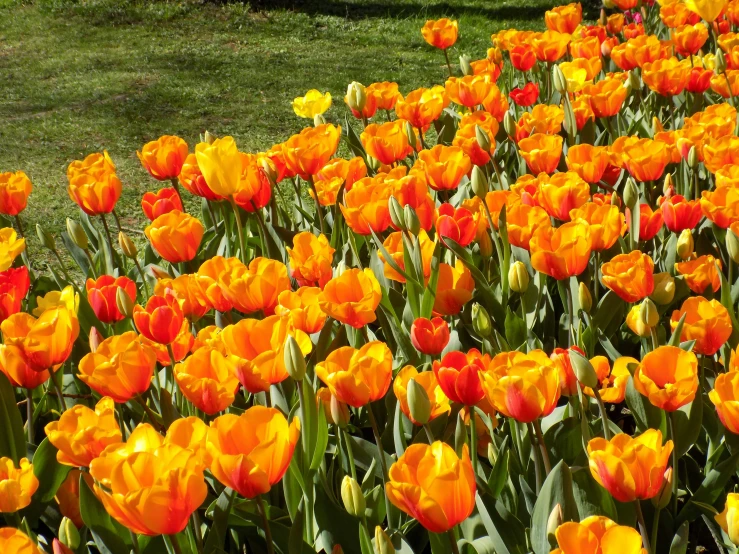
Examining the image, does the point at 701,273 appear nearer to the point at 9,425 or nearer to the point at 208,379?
the point at 208,379

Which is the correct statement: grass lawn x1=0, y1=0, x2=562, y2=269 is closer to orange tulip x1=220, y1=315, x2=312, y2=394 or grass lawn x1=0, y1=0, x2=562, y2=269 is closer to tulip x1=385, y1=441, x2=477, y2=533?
orange tulip x1=220, y1=315, x2=312, y2=394

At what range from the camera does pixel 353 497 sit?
3.93 feet

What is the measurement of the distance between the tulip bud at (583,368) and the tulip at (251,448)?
396 millimetres

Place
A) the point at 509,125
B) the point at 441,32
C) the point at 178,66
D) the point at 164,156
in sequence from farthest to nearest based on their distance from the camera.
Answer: the point at 178,66 → the point at 441,32 → the point at 509,125 → the point at 164,156

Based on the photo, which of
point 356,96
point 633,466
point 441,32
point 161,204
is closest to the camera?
point 633,466

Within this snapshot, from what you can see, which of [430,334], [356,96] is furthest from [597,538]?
[356,96]

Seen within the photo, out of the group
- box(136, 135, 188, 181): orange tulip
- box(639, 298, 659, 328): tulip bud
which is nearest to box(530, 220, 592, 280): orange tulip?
box(639, 298, 659, 328): tulip bud

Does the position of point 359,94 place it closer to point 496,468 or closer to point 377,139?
point 377,139

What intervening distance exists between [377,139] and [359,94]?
40 centimetres

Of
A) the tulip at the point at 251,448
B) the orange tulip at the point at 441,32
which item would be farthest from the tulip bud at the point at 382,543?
the orange tulip at the point at 441,32

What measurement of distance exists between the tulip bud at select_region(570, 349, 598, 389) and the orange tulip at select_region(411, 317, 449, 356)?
0.27m

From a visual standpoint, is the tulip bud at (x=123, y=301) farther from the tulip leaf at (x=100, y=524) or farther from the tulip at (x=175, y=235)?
the tulip leaf at (x=100, y=524)

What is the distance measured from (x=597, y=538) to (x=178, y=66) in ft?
21.5

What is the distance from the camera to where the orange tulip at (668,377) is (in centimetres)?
124
